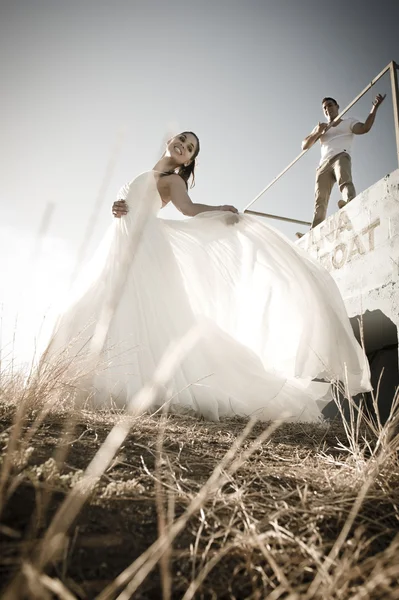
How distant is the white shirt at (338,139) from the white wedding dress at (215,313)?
2.26 meters

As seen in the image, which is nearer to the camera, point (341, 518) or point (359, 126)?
point (341, 518)

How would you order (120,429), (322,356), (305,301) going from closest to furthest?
(120,429) → (322,356) → (305,301)

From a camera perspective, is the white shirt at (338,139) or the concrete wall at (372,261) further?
the white shirt at (338,139)

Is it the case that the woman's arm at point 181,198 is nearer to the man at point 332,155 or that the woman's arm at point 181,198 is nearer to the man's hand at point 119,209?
the man's hand at point 119,209

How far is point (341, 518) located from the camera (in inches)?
30.2

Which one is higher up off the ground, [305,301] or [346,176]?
[346,176]

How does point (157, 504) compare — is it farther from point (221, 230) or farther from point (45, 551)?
point (221, 230)

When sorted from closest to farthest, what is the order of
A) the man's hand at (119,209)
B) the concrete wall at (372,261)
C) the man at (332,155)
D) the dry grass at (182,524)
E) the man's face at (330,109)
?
the dry grass at (182,524) → the concrete wall at (372,261) → the man's hand at (119,209) → the man at (332,155) → the man's face at (330,109)

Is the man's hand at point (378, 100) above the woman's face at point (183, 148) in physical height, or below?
above

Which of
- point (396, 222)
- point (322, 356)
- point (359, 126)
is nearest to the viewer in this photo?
point (322, 356)

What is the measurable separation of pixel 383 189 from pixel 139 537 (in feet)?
10.7

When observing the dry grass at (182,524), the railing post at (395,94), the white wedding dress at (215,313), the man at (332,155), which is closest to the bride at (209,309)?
the white wedding dress at (215,313)

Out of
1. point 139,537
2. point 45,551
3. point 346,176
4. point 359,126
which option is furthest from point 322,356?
point 359,126

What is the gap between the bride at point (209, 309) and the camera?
2.32 meters
